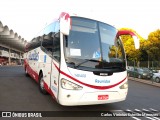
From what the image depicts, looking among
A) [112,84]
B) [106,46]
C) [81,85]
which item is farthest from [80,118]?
[106,46]

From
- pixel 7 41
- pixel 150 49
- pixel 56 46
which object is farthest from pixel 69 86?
pixel 7 41

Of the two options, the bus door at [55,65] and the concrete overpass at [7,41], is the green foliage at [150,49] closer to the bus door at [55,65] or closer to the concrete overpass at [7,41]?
the concrete overpass at [7,41]

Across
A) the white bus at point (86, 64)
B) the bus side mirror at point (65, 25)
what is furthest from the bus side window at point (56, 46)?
the bus side mirror at point (65, 25)

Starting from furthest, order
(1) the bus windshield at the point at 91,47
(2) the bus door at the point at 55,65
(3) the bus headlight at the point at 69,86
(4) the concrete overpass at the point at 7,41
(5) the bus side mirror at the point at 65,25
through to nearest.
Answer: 1. (4) the concrete overpass at the point at 7,41
2. (2) the bus door at the point at 55,65
3. (1) the bus windshield at the point at 91,47
4. (3) the bus headlight at the point at 69,86
5. (5) the bus side mirror at the point at 65,25

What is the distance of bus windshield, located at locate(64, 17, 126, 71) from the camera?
6.02 metres

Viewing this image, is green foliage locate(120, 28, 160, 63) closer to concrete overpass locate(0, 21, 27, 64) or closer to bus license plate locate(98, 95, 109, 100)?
concrete overpass locate(0, 21, 27, 64)

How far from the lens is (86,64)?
6.00 meters

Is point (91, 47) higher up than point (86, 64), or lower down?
higher up

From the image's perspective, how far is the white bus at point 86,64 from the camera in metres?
5.83

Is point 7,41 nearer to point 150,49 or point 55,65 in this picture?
point 150,49

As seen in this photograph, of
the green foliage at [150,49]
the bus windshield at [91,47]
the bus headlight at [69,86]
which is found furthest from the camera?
the green foliage at [150,49]

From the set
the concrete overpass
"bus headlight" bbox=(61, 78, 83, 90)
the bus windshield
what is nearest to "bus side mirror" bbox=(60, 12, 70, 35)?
the bus windshield

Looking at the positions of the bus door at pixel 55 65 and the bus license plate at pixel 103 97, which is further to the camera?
the bus door at pixel 55 65

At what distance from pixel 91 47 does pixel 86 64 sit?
22.1 inches
